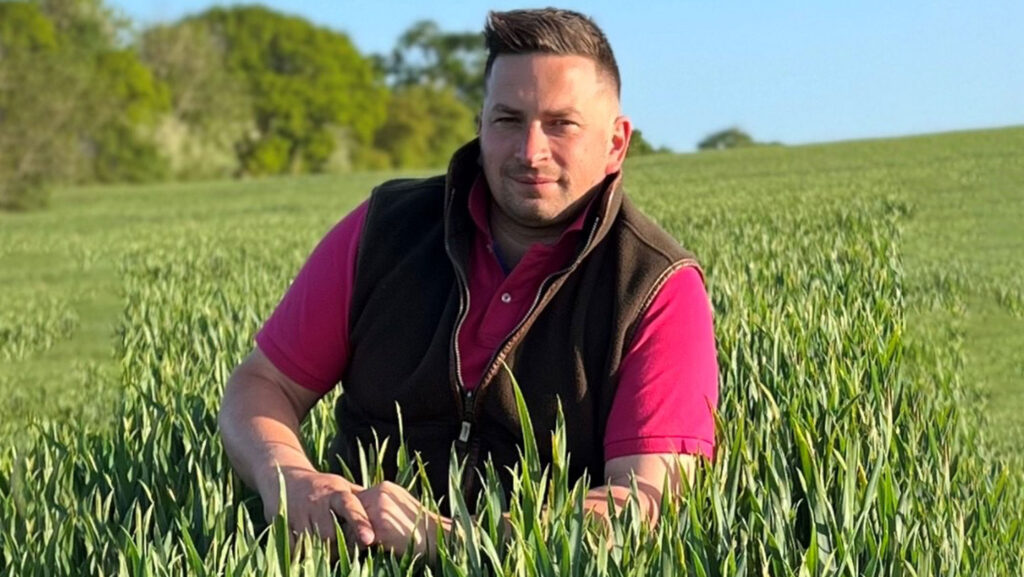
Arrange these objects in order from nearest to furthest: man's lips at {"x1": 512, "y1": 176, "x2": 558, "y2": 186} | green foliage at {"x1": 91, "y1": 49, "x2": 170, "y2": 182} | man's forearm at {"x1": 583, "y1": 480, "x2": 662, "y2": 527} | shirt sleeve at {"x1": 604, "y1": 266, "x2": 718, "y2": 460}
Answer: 1. man's forearm at {"x1": 583, "y1": 480, "x2": 662, "y2": 527}
2. shirt sleeve at {"x1": 604, "y1": 266, "x2": 718, "y2": 460}
3. man's lips at {"x1": 512, "y1": 176, "x2": 558, "y2": 186}
4. green foliage at {"x1": 91, "y1": 49, "x2": 170, "y2": 182}

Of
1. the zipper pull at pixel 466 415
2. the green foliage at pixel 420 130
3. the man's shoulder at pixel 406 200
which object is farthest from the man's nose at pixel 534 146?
the green foliage at pixel 420 130

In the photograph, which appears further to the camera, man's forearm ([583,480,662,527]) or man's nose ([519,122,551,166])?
man's nose ([519,122,551,166])

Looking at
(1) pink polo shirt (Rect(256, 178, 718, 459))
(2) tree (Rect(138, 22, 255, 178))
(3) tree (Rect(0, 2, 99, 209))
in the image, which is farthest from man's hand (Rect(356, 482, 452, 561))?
(2) tree (Rect(138, 22, 255, 178))

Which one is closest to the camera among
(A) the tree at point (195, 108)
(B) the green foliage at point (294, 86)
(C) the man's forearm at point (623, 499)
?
(C) the man's forearm at point (623, 499)

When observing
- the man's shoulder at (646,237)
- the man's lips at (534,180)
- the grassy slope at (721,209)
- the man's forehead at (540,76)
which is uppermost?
the man's forehead at (540,76)

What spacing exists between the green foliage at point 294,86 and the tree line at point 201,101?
0.07 meters

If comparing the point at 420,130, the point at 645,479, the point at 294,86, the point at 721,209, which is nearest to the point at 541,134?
the point at 645,479

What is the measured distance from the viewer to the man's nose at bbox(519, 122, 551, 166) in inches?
104

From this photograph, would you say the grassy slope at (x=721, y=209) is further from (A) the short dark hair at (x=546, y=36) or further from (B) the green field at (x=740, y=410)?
(A) the short dark hair at (x=546, y=36)

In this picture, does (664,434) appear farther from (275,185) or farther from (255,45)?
(255,45)

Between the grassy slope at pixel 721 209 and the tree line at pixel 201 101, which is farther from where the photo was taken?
the tree line at pixel 201 101

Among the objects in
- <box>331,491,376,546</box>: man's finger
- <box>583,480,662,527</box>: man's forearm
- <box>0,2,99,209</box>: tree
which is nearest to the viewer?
<box>331,491,376,546</box>: man's finger

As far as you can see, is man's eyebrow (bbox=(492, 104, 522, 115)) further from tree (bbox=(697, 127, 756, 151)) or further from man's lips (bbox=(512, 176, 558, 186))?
tree (bbox=(697, 127, 756, 151))

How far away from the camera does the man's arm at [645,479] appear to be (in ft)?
8.09
